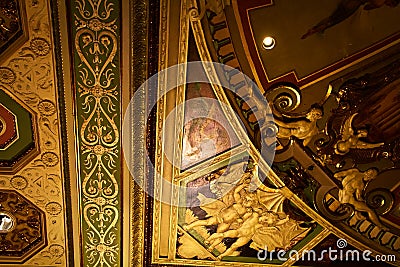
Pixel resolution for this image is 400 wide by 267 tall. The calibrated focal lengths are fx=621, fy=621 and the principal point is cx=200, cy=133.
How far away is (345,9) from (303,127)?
3.57 ft

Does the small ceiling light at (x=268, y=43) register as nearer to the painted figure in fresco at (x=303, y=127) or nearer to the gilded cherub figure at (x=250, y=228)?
the painted figure in fresco at (x=303, y=127)

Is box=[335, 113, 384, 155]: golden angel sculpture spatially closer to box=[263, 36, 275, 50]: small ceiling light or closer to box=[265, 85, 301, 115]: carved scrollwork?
box=[265, 85, 301, 115]: carved scrollwork

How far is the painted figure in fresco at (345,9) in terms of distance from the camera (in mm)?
4609

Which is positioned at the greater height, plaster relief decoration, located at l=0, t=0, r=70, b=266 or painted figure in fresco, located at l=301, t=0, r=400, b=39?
painted figure in fresco, located at l=301, t=0, r=400, b=39

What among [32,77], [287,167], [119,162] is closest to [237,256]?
[287,167]

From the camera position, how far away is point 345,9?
4.64 meters

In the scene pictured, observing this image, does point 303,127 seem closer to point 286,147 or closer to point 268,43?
point 286,147

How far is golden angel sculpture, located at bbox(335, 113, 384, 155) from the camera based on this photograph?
5.28 m

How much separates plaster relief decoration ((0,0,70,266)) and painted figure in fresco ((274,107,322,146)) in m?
1.88

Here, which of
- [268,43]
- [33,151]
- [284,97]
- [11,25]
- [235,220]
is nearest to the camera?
[11,25]

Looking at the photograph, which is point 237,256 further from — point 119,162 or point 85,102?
point 85,102

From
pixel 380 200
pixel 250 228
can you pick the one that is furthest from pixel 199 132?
pixel 380 200

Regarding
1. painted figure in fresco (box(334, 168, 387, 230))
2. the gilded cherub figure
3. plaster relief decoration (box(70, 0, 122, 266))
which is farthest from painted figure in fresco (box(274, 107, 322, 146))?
plaster relief decoration (box(70, 0, 122, 266))

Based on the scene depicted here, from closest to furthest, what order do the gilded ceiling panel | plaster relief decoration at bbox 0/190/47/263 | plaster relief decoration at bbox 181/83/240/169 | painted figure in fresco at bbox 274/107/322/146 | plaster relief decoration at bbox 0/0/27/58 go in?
plaster relief decoration at bbox 0/0/27/58
the gilded ceiling panel
plaster relief decoration at bbox 181/83/240/169
painted figure in fresco at bbox 274/107/322/146
plaster relief decoration at bbox 0/190/47/263
